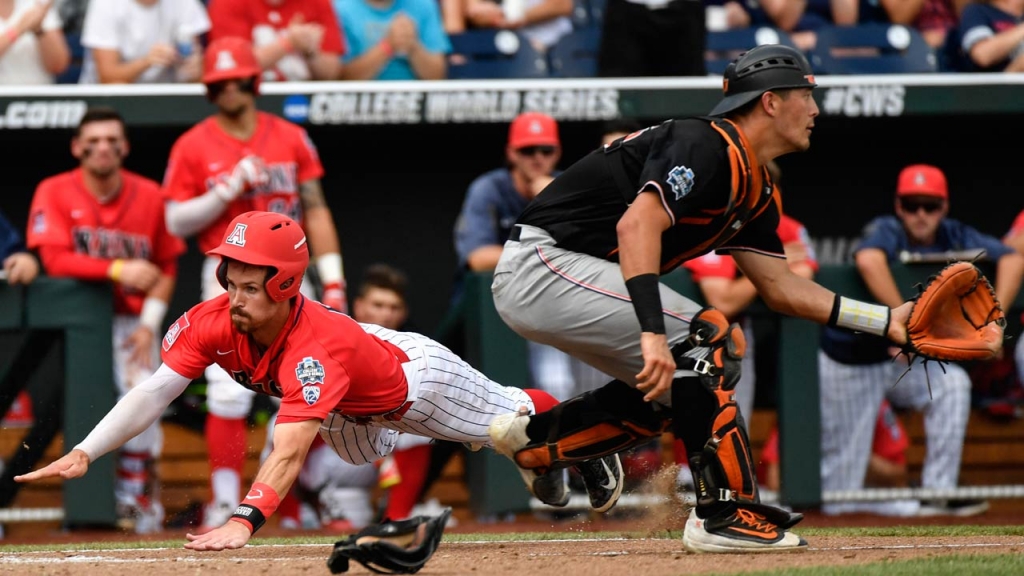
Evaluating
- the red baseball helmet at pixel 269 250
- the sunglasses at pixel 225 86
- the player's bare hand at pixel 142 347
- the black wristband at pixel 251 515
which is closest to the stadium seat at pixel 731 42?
the sunglasses at pixel 225 86

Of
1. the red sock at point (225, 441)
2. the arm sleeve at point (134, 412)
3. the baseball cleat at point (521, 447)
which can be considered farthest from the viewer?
the red sock at point (225, 441)

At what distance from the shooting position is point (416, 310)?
8.00m

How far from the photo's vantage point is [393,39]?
7.22 m

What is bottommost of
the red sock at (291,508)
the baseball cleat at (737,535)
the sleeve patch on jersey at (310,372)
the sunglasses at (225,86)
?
the red sock at (291,508)

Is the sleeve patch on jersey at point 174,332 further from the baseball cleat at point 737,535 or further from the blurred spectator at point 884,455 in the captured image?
the blurred spectator at point 884,455

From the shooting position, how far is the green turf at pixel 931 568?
12.3 ft

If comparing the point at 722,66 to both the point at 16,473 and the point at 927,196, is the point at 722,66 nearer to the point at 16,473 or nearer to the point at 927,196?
the point at 927,196

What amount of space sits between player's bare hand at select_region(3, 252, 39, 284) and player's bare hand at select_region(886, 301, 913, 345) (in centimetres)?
377

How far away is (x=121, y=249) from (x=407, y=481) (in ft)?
5.61

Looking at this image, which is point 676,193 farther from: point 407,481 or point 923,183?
point 923,183

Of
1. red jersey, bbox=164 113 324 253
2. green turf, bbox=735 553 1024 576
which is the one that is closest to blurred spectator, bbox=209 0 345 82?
red jersey, bbox=164 113 324 253

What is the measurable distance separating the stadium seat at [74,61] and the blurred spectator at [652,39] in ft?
8.84

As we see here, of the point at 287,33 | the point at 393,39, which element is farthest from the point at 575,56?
the point at 287,33

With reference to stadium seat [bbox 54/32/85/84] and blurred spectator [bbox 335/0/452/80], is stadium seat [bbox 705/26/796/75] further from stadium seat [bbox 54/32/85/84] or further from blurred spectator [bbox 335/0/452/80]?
stadium seat [bbox 54/32/85/84]
